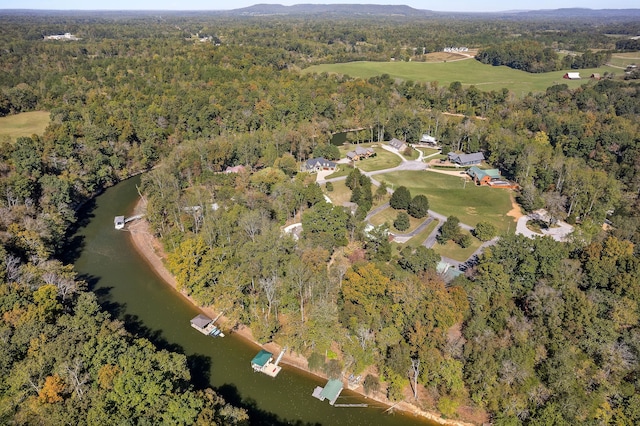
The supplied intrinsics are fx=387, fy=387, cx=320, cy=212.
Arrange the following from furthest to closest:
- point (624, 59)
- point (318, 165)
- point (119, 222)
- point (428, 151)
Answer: point (624, 59) < point (428, 151) < point (318, 165) < point (119, 222)

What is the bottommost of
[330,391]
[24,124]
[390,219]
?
[330,391]

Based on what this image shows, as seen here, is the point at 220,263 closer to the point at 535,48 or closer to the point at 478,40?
the point at 535,48

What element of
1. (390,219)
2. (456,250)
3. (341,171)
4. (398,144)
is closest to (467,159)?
(398,144)

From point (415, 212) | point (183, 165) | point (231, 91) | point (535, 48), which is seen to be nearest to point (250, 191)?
point (183, 165)

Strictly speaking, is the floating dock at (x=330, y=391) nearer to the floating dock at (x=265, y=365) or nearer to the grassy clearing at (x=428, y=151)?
the floating dock at (x=265, y=365)

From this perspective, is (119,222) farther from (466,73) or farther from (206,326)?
(466,73)

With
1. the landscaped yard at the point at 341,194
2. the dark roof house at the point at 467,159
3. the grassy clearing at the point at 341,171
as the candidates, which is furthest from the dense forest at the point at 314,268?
the grassy clearing at the point at 341,171
